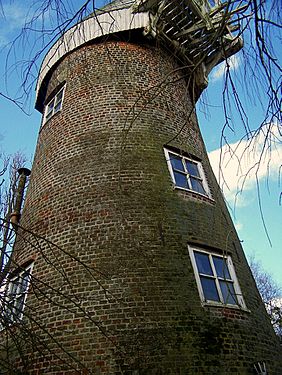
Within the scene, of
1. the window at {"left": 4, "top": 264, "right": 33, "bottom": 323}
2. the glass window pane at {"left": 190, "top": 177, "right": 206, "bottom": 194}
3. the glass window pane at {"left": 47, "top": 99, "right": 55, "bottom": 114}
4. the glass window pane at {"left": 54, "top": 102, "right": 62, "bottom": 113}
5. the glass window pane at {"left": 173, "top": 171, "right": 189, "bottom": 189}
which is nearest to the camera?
the window at {"left": 4, "top": 264, "right": 33, "bottom": 323}

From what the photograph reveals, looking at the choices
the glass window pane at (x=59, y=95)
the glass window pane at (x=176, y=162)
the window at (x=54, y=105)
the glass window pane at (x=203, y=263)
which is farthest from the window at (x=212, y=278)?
the glass window pane at (x=59, y=95)

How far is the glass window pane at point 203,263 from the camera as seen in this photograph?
7.39m

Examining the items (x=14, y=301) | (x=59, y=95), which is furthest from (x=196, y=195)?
(x=59, y=95)

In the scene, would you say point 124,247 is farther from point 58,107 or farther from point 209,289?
point 58,107

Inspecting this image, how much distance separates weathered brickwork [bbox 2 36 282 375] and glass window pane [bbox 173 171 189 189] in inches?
13.8

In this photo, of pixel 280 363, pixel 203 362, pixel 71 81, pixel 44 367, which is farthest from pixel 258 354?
pixel 71 81

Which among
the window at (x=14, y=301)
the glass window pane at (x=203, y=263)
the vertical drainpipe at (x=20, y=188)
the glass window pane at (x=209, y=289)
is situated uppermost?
the vertical drainpipe at (x=20, y=188)

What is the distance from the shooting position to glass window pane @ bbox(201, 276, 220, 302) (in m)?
7.05

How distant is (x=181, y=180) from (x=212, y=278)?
97.8 inches

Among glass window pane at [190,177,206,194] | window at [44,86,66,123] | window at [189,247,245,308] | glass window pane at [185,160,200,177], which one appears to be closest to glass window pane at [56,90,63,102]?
window at [44,86,66,123]

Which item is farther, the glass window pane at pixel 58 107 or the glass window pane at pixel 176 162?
the glass window pane at pixel 58 107

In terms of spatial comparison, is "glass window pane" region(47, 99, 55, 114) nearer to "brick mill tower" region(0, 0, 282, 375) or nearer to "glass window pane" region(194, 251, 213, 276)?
"brick mill tower" region(0, 0, 282, 375)

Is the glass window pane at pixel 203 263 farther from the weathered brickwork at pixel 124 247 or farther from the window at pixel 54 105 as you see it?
the window at pixel 54 105

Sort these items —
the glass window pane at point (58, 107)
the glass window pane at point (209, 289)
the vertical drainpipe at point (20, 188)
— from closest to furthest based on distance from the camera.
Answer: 1. the glass window pane at point (209, 289)
2. the glass window pane at point (58, 107)
3. the vertical drainpipe at point (20, 188)
